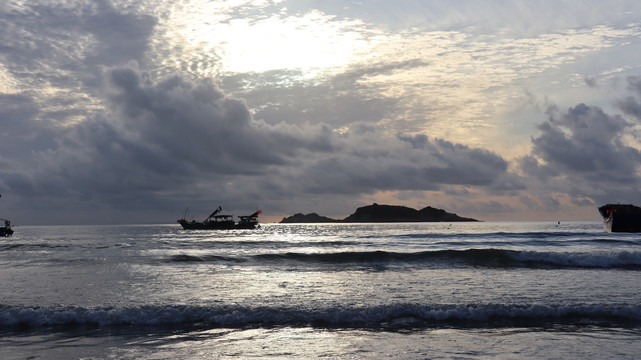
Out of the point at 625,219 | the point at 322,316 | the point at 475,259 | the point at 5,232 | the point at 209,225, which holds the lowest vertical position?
the point at 5,232

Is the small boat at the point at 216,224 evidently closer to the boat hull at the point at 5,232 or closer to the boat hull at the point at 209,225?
the boat hull at the point at 209,225

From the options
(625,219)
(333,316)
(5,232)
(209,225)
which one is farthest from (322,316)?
(209,225)

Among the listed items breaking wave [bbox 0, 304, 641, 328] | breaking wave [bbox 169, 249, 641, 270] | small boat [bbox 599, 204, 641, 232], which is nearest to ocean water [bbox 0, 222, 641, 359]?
breaking wave [bbox 0, 304, 641, 328]

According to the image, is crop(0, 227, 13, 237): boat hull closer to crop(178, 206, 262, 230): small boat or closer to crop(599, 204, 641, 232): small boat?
crop(178, 206, 262, 230): small boat

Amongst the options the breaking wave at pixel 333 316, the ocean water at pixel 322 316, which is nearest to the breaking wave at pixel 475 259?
the ocean water at pixel 322 316

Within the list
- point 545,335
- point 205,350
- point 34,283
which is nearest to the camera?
point 205,350

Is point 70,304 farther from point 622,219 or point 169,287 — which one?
point 622,219

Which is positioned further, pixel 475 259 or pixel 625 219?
pixel 625 219

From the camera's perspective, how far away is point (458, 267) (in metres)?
31.2

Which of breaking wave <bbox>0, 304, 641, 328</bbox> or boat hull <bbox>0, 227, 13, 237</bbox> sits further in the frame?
boat hull <bbox>0, 227, 13, 237</bbox>

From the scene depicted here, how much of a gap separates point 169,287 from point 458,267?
21443 millimetres

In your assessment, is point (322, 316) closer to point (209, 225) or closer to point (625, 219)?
point (625, 219)

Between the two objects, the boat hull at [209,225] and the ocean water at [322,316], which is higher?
the ocean water at [322,316]

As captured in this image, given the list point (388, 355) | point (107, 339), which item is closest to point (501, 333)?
point (388, 355)
